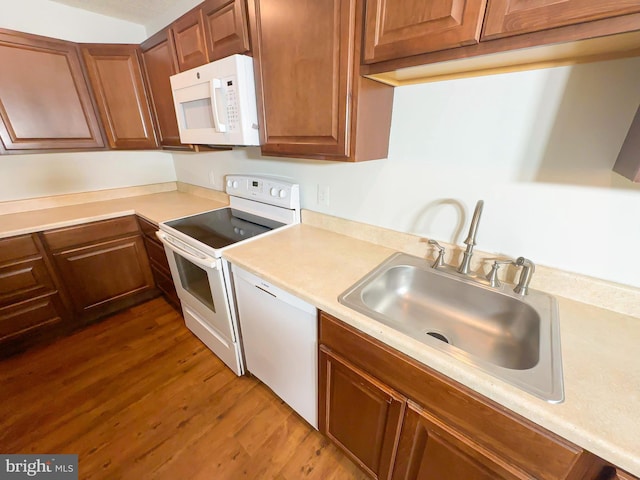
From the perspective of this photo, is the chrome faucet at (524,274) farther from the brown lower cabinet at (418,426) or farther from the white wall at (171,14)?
the white wall at (171,14)

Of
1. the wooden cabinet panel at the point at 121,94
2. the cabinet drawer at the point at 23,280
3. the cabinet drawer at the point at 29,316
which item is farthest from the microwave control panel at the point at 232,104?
the cabinet drawer at the point at 29,316

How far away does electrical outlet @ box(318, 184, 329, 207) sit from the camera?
4.96 feet

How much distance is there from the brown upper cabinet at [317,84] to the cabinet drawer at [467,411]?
0.74 m

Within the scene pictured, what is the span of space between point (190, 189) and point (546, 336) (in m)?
2.76

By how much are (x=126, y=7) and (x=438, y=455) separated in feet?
10.3

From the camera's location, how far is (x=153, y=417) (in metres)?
1.40

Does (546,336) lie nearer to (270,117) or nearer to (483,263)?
(483,263)

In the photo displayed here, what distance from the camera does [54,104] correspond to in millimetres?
1722

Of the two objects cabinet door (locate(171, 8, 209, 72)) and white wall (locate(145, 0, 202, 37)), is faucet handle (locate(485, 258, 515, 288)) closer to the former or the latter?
cabinet door (locate(171, 8, 209, 72))

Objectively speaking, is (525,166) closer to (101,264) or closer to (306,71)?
(306,71)

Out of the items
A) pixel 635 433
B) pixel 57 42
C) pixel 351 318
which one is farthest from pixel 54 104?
pixel 635 433

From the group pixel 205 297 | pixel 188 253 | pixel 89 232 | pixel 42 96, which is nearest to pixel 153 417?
pixel 205 297

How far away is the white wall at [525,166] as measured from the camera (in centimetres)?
79

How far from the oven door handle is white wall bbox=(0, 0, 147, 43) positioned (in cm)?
170
